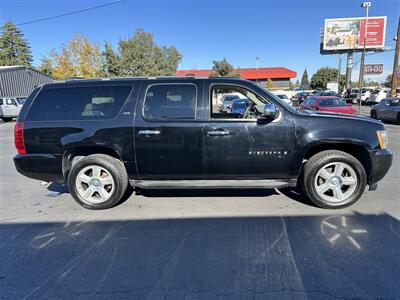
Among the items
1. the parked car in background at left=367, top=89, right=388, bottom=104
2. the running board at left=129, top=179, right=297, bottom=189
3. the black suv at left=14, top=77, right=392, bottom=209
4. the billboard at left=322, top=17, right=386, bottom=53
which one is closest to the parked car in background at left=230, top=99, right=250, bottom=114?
the black suv at left=14, top=77, right=392, bottom=209

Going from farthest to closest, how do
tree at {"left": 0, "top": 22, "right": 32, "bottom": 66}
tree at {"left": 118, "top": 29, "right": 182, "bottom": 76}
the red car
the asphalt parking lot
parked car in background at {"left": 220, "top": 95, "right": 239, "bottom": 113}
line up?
1. tree at {"left": 0, "top": 22, "right": 32, "bottom": 66}
2. tree at {"left": 118, "top": 29, "right": 182, "bottom": 76}
3. the red car
4. parked car in background at {"left": 220, "top": 95, "right": 239, "bottom": 113}
5. the asphalt parking lot

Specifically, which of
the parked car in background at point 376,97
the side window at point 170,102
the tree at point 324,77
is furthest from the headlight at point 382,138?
the tree at point 324,77

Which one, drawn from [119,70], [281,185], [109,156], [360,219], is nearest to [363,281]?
[360,219]

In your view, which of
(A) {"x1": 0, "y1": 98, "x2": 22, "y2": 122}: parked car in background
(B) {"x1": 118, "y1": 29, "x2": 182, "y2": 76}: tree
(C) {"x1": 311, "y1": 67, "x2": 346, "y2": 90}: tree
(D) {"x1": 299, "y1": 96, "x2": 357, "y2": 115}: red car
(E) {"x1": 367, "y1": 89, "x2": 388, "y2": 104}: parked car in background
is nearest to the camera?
(D) {"x1": 299, "y1": 96, "x2": 357, "y2": 115}: red car

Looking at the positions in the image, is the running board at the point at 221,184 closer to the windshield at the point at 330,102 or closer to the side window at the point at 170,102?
the side window at the point at 170,102

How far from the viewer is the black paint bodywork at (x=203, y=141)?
401 cm

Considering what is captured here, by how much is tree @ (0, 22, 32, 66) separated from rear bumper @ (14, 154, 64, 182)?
78.4 meters

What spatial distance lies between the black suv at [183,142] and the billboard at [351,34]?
5773cm

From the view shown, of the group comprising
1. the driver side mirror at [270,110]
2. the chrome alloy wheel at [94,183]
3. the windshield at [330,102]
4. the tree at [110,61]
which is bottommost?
the chrome alloy wheel at [94,183]

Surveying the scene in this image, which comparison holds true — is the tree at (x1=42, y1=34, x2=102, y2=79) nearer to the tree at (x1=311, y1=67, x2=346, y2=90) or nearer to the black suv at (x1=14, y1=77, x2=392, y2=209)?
the black suv at (x1=14, y1=77, x2=392, y2=209)

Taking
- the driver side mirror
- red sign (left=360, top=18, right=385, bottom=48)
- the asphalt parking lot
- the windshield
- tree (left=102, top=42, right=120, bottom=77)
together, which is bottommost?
the asphalt parking lot

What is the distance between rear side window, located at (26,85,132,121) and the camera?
4172 millimetres

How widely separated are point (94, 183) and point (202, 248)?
206cm

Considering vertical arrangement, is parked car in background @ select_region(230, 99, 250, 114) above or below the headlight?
above
